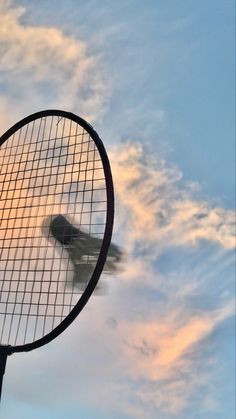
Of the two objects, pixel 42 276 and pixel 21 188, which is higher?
pixel 21 188

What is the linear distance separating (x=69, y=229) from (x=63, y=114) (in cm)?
145

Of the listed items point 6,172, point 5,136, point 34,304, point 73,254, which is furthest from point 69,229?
point 5,136

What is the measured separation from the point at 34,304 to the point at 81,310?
545mm

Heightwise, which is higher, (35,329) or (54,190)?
(54,190)

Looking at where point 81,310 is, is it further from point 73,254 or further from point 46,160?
point 46,160

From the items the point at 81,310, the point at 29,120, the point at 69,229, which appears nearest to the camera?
the point at 81,310

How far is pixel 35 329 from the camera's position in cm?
655

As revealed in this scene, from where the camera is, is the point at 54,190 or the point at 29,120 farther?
the point at 29,120

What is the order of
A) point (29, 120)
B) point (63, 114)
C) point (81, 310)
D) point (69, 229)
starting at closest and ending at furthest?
point (81, 310), point (69, 229), point (63, 114), point (29, 120)

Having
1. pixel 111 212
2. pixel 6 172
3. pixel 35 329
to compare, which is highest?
pixel 6 172

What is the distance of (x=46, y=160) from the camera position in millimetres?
7578

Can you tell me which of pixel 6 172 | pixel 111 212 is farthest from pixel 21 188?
pixel 111 212

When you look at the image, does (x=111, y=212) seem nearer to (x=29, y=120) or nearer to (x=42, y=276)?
(x=42, y=276)

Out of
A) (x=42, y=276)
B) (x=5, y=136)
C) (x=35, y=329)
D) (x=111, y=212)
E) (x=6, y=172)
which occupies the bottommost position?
(x=35, y=329)
